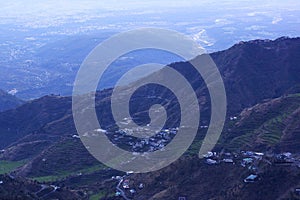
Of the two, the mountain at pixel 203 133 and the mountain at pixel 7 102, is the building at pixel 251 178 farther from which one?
the mountain at pixel 7 102

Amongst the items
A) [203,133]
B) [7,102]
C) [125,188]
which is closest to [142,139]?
[203,133]

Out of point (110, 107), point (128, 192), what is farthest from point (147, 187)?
point (110, 107)

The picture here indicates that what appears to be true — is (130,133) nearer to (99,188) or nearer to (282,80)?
(99,188)

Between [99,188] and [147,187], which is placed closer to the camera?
[147,187]

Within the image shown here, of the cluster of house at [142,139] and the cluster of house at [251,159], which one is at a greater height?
the cluster of house at [251,159]

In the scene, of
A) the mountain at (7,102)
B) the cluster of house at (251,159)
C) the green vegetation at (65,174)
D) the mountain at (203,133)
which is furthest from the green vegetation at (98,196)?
the mountain at (7,102)
